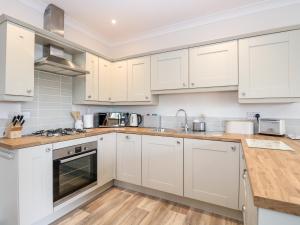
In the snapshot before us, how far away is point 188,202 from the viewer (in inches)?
→ 83.8

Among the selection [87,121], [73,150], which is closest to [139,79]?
[87,121]

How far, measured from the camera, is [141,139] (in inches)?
92.0

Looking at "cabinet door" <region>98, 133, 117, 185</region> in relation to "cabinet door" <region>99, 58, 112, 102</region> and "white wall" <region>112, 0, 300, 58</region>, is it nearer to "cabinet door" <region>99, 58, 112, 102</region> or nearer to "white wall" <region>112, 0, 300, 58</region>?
"cabinet door" <region>99, 58, 112, 102</region>

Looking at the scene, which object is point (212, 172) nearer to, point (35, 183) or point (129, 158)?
point (129, 158)

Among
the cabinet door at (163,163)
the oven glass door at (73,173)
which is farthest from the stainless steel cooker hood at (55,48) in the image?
the cabinet door at (163,163)

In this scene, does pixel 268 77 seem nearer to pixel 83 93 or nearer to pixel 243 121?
pixel 243 121

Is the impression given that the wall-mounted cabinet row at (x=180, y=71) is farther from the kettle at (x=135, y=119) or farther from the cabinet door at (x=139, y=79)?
the kettle at (x=135, y=119)

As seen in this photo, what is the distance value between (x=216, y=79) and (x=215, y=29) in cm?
81

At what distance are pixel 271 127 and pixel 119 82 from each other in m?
2.27

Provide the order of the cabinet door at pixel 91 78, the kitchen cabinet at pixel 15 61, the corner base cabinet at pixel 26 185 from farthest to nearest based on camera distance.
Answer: the cabinet door at pixel 91 78 → the kitchen cabinet at pixel 15 61 → the corner base cabinet at pixel 26 185

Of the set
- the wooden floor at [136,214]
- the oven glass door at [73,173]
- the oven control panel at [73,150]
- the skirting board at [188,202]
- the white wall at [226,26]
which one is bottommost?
the wooden floor at [136,214]

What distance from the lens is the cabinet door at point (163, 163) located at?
2094 mm

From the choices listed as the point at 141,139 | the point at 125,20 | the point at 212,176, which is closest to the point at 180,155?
the point at 212,176

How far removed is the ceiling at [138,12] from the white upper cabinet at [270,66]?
63 centimetres
